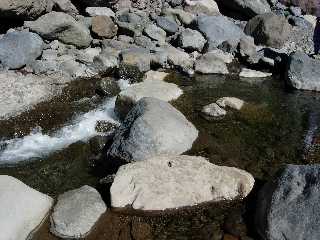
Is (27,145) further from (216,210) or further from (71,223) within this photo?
(216,210)

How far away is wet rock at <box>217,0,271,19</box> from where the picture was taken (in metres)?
15.0

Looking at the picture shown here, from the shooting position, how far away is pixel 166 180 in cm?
647

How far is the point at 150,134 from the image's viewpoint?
23.6 ft

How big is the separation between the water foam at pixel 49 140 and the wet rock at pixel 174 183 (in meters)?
1.97

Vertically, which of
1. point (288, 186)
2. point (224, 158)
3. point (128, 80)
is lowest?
point (128, 80)

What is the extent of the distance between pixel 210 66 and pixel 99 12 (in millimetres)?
3849

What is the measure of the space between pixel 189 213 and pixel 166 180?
596mm

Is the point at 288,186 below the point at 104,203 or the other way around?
the other way around

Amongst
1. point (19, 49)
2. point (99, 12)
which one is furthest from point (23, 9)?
point (99, 12)

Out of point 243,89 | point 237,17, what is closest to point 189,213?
point 243,89

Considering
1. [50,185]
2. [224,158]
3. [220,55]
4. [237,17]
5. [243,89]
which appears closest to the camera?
[50,185]

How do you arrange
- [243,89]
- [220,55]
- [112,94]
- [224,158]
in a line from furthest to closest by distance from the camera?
[220,55] → [243,89] → [112,94] → [224,158]

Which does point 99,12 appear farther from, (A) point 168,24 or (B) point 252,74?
(B) point 252,74

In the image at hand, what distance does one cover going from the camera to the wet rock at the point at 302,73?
11125 millimetres
